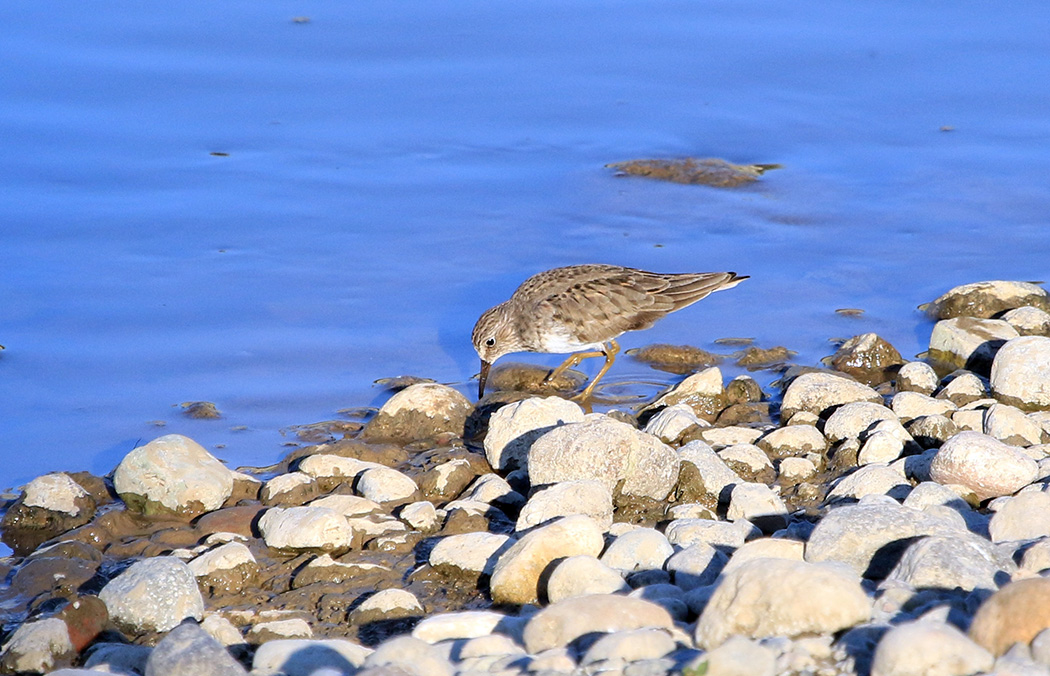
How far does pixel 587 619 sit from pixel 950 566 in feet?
4.14

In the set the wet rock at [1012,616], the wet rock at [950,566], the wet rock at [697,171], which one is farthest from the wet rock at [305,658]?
the wet rock at [697,171]

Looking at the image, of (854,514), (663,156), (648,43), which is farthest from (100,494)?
(648,43)

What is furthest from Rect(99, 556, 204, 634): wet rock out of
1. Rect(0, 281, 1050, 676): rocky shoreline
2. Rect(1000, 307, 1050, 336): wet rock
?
Rect(1000, 307, 1050, 336): wet rock

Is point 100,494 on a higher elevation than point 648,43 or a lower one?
lower

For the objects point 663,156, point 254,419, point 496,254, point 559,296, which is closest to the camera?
point 254,419

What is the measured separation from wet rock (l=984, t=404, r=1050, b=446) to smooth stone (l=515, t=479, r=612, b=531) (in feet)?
7.77

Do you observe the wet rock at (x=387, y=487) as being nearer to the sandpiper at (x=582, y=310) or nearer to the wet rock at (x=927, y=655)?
the sandpiper at (x=582, y=310)

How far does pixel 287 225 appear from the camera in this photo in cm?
1013

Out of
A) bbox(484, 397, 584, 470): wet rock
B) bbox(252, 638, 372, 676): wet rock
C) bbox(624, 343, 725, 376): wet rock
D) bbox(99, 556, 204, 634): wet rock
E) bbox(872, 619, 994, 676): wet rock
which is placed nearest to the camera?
bbox(872, 619, 994, 676): wet rock

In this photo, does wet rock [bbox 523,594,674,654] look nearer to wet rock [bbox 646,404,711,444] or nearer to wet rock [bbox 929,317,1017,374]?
wet rock [bbox 646,404,711,444]

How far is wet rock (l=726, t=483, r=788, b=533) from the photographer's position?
586 cm

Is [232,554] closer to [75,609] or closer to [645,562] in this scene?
[75,609]

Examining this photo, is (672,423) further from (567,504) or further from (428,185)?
(428,185)

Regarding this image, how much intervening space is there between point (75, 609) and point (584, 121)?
27.9 ft
